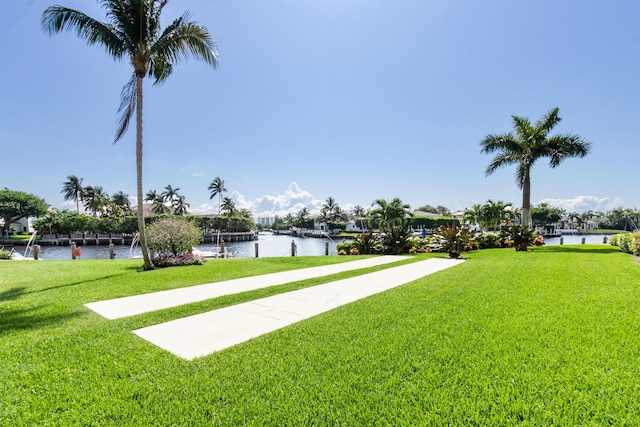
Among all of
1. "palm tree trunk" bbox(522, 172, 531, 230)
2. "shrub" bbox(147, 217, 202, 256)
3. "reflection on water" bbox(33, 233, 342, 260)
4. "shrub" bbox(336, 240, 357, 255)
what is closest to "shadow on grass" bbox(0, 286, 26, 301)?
"shrub" bbox(147, 217, 202, 256)

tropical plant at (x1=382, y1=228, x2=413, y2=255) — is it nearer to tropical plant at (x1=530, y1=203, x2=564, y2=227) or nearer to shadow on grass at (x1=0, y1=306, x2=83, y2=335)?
shadow on grass at (x1=0, y1=306, x2=83, y2=335)

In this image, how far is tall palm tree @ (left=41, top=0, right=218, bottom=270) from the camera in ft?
27.9

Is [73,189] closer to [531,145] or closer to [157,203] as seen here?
[157,203]

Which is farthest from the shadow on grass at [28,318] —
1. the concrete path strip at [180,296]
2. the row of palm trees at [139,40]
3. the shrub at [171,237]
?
the shrub at [171,237]

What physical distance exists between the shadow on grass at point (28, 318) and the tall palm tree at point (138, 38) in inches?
183

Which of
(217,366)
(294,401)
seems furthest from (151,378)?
(294,401)

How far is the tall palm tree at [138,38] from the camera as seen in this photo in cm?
849

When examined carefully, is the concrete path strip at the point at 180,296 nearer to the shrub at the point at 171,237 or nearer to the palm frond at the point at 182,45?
the shrub at the point at 171,237

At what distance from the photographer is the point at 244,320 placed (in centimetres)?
453

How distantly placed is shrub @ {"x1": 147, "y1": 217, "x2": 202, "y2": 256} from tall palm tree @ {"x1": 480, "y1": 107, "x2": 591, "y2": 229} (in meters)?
18.5

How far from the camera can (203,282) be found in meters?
7.52

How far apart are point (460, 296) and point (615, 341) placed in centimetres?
238

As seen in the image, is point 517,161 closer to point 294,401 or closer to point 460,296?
point 460,296

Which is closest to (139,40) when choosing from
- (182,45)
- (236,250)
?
(182,45)
